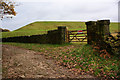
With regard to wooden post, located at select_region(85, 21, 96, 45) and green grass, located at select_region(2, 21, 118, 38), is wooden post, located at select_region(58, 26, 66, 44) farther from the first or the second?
green grass, located at select_region(2, 21, 118, 38)

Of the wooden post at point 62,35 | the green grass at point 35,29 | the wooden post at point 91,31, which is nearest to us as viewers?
the wooden post at point 91,31

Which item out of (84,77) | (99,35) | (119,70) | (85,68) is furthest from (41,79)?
(99,35)

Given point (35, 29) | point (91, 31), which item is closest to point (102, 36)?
point (91, 31)

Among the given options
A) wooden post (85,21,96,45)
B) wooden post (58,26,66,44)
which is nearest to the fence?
wooden post (85,21,96,45)

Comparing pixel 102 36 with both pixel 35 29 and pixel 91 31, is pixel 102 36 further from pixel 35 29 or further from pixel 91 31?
pixel 35 29

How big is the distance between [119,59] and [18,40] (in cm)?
1465

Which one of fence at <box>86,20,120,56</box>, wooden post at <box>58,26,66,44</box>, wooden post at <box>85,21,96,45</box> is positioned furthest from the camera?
wooden post at <box>58,26,66,44</box>

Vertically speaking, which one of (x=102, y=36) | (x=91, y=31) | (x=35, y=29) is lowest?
(x=102, y=36)

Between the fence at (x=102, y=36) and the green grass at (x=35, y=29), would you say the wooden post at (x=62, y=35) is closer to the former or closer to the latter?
the fence at (x=102, y=36)

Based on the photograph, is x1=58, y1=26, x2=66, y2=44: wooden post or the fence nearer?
the fence

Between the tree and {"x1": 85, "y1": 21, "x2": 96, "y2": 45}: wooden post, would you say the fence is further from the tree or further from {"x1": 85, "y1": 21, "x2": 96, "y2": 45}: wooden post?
the tree

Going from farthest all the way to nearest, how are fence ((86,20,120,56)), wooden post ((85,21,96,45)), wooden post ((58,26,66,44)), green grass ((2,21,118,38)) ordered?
green grass ((2,21,118,38)) < wooden post ((58,26,66,44)) < wooden post ((85,21,96,45)) < fence ((86,20,120,56))

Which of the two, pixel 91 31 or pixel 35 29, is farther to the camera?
pixel 35 29

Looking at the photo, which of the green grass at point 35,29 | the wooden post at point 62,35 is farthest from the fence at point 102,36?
the green grass at point 35,29
